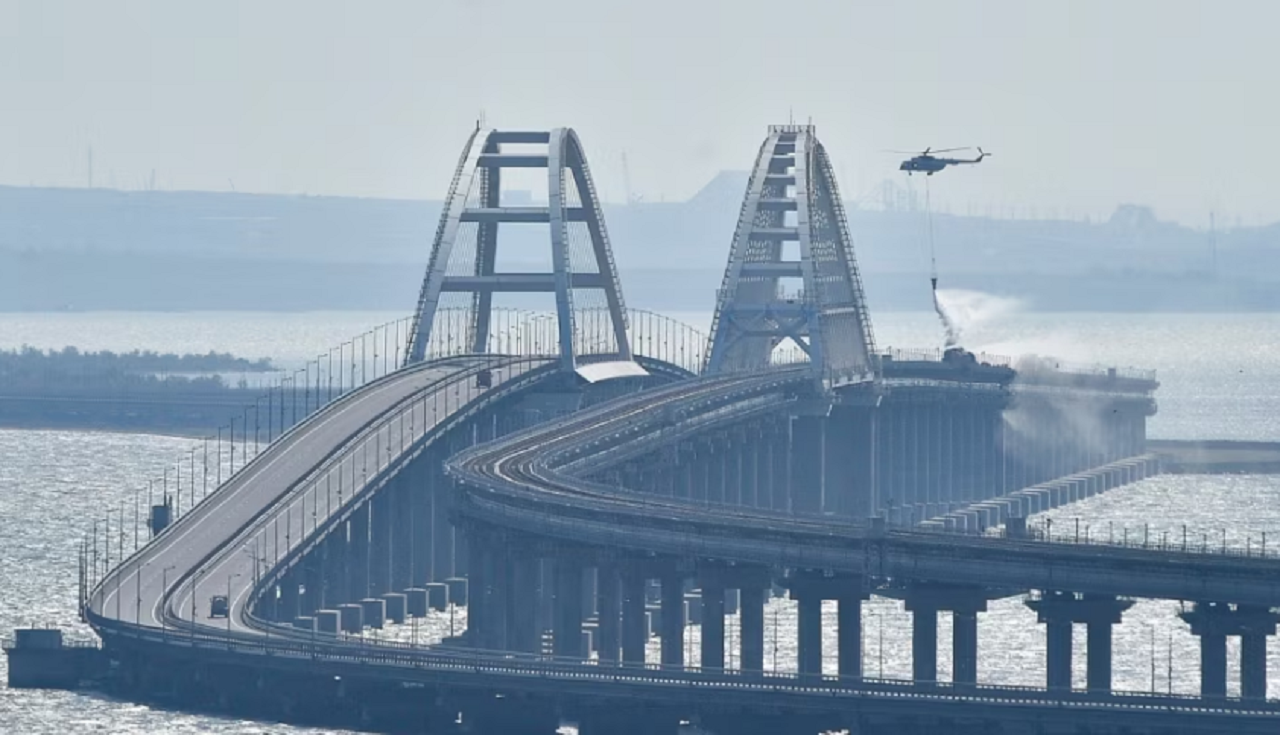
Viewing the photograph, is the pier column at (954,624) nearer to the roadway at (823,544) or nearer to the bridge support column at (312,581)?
the roadway at (823,544)

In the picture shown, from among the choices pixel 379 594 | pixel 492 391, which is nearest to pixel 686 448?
pixel 492 391

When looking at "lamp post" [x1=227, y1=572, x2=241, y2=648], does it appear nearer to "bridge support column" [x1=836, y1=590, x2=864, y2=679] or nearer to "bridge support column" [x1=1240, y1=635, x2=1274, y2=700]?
"bridge support column" [x1=836, y1=590, x2=864, y2=679]

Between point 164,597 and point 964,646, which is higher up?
point 164,597

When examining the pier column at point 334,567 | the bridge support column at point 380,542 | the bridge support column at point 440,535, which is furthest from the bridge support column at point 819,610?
the bridge support column at point 440,535

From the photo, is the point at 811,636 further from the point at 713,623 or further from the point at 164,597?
the point at 164,597

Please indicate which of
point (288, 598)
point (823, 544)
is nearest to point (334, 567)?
point (288, 598)

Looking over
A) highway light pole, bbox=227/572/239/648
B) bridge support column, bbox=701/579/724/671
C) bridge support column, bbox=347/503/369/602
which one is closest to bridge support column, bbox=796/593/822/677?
bridge support column, bbox=701/579/724/671

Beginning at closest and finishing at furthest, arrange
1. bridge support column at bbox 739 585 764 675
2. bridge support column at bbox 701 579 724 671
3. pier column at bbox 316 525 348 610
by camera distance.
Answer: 1. bridge support column at bbox 739 585 764 675
2. bridge support column at bbox 701 579 724 671
3. pier column at bbox 316 525 348 610
